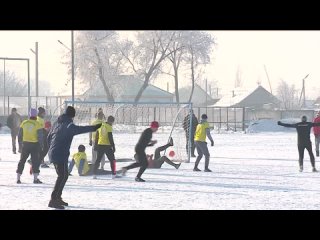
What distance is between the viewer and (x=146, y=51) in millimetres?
69188

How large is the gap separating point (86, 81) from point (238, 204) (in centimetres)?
5700

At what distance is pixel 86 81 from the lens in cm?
6800

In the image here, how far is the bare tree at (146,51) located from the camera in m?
68.8

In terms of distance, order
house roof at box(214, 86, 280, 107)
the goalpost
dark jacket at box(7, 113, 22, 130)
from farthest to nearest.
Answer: house roof at box(214, 86, 280, 107), dark jacket at box(7, 113, 22, 130), the goalpost

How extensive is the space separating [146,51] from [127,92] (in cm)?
1333

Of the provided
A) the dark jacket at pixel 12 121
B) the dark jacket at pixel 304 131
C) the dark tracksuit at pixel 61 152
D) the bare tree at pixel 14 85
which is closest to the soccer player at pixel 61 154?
the dark tracksuit at pixel 61 152

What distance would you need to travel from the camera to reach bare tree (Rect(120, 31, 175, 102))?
6881 centimetres

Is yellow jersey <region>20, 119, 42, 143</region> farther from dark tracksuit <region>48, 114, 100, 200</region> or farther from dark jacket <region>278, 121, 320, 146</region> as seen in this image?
dark jacket <region>278, 121, 320, 146</region>

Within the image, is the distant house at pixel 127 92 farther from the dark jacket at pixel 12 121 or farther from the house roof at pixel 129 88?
the dark jacket at pixel 12 121

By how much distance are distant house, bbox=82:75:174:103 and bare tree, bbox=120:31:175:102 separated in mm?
1668

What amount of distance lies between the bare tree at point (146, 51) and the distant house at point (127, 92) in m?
1.67

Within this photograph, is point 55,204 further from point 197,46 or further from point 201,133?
point 197,46

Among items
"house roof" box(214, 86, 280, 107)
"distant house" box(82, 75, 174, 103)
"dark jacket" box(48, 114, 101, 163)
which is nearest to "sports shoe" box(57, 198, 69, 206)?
"dark jacket" box(48, 114, 101, 163)
